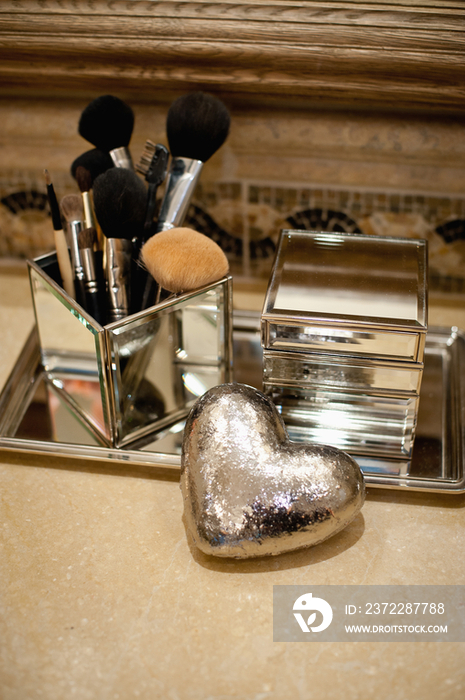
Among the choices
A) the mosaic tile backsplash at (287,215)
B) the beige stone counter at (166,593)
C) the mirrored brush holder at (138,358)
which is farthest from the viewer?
the mosaic tile backsplash at (287,215)

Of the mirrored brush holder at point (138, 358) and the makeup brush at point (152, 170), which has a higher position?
the makeup brush at point (152, 170)

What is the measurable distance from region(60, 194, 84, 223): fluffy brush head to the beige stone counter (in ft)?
0.61

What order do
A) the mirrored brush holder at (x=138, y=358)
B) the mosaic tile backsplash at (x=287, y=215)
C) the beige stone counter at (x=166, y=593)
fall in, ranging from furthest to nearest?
the mosaic tile backsplash at (x=287, y=215) < the mirrored brush holder at (x=138, y=358) < the beige stone counter at (x=166, y=593)

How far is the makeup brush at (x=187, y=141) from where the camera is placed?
457 millimetres

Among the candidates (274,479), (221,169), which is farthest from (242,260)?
(274,479)

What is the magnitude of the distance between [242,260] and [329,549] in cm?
35

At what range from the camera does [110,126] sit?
0.47 metres

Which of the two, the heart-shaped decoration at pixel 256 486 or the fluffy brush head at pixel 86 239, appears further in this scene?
the fluffy brush head at pixel 86 239

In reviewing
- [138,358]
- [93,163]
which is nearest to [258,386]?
[138,358]

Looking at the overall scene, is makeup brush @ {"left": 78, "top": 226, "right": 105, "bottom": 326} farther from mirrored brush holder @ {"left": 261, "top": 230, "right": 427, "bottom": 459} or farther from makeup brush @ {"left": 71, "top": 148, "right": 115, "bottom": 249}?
mirrored brush holder @ {"left": 261, "top": 230, "right": 427, "bottom": 459}

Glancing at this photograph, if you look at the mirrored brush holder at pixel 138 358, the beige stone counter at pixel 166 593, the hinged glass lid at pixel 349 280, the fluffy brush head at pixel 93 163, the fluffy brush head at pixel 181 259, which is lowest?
the beige stone counter at pixel 166 593

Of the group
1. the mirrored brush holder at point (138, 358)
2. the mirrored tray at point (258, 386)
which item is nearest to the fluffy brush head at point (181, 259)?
the mirrored brush holder at point (138, 358)

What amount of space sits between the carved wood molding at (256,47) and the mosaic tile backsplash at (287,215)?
9 cm

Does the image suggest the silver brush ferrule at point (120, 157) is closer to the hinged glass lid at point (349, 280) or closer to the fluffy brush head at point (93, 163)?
the fluffy brush head at point (93, 163)
